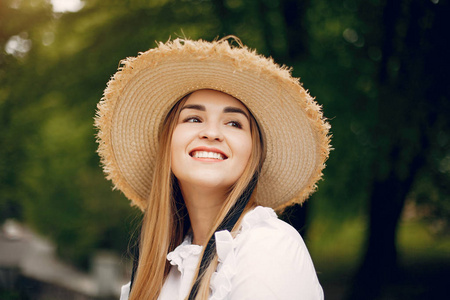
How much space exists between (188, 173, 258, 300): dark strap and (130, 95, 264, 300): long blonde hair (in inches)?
0.8

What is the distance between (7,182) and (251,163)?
6.09m

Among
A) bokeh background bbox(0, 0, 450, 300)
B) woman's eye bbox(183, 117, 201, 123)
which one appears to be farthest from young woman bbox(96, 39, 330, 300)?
bokeh background bbox(0, 0, 450, 300)

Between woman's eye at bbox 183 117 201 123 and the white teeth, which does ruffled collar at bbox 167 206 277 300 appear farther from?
woman's eye at bbox 183 117 201 123

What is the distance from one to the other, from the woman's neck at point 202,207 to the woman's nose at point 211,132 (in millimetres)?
260

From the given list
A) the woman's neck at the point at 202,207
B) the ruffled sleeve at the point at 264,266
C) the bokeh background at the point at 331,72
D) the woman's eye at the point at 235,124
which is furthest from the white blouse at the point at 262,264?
the bokeh background at the point at 331,72

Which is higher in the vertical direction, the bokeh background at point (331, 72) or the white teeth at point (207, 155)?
the bokeh background at point (331, 72)

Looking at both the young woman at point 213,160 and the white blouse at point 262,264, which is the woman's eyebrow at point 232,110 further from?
the white blouse at point 262,264

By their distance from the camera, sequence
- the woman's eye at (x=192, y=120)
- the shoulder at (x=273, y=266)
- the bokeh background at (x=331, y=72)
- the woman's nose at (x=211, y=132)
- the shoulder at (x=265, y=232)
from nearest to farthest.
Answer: the shoulder at (x=273, y=266) → the shoulder at (x=265, y=232) → the woman's nose at (x=211, y=132) → the woman's eye at (x=192, y=120) → the bokeh background at (x=331, y=72)

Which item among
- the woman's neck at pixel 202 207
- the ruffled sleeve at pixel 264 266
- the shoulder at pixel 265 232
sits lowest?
the ruffled sleeve at pixel 264 266

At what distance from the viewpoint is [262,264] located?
58.1 inches

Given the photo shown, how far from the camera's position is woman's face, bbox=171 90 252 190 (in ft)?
6.15

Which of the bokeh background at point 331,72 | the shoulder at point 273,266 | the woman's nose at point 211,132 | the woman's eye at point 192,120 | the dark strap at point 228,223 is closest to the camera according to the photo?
the shoulder at point 273,266

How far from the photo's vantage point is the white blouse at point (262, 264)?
57.0 inches

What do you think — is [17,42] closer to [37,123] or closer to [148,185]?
[37,123]
